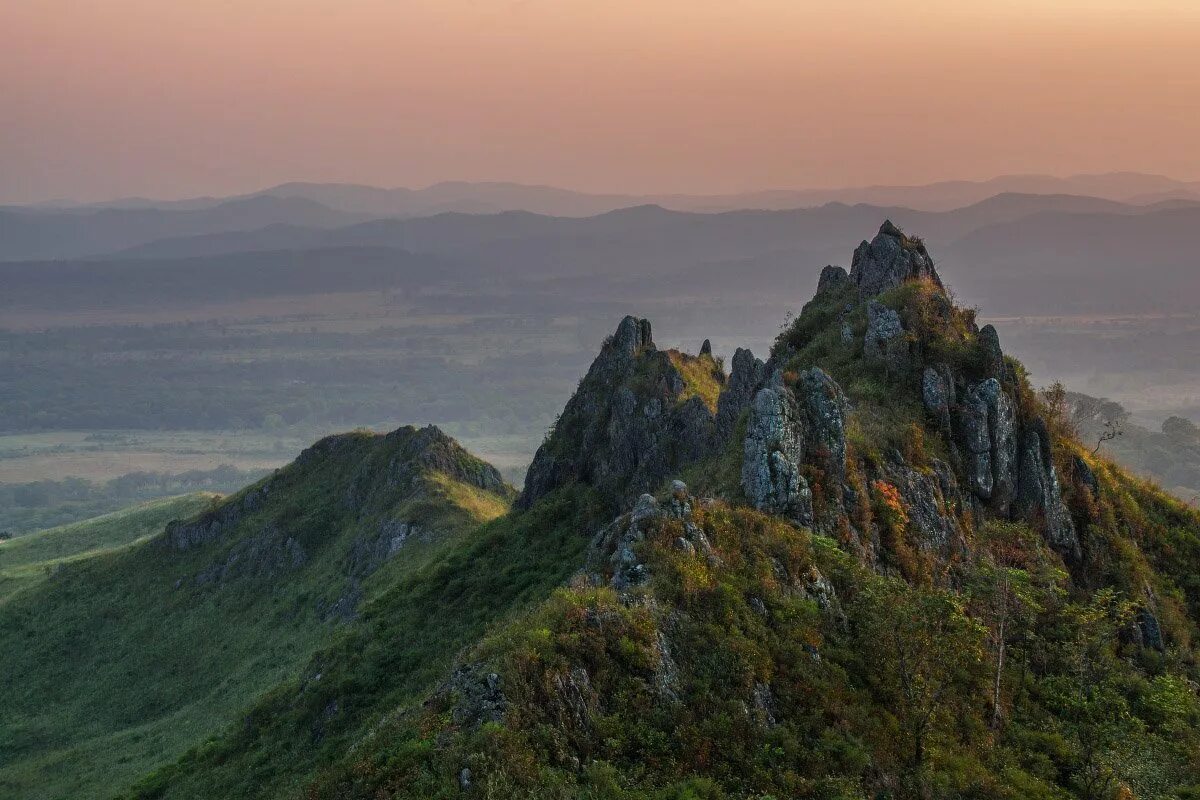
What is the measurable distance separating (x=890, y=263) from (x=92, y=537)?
133382 millimetres

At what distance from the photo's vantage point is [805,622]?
78.8 ft

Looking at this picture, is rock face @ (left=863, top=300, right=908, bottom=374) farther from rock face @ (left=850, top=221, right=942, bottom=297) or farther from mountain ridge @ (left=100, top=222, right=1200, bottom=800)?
rock face @ (left=850, top=221, right=942, bottom=297)

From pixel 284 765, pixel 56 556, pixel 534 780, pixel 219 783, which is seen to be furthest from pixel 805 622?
pixel 56 556

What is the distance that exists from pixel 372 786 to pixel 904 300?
32.4 m

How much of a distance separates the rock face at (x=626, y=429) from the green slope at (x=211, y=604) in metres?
11.0

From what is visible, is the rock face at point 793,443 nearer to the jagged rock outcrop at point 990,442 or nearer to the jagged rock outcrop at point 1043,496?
the jagged rock outcrop at point 990,442

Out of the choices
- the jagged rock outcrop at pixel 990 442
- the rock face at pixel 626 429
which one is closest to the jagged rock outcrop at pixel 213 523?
the rock face at pixel 626 429

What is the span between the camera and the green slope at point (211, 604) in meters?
60.9

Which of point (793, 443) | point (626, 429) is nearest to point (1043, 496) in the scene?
point (793, 443)

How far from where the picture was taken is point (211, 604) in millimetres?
80312

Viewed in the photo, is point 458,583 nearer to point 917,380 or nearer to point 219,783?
point 219,783

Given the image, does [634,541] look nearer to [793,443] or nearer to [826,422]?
[793,443]

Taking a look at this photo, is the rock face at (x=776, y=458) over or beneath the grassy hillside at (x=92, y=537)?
over

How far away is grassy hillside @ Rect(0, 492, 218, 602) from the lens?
12638 centimetres
